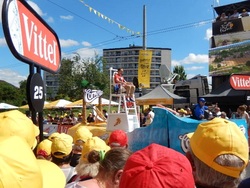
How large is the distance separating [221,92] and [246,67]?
14.9 feet

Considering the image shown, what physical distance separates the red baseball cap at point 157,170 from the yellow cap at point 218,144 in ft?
1.69

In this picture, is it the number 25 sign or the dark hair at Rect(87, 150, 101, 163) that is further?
the number 25 sign

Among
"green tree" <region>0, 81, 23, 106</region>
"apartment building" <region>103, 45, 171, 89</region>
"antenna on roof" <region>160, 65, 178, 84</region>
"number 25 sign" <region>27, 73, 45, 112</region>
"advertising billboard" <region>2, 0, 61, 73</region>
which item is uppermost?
"apartment building" <region>103, 45, 171, 89</region>

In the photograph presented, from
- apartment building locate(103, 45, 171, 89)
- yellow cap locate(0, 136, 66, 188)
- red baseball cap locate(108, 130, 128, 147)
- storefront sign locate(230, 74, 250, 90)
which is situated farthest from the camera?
apartment building locate(103, 45, 171, 89)

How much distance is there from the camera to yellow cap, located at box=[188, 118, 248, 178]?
1.90 meters

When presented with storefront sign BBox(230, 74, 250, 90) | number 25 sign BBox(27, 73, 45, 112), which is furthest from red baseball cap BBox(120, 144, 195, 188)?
storefront sign BBox(230, 74, 250, 90)

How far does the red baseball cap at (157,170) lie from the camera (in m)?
1.33

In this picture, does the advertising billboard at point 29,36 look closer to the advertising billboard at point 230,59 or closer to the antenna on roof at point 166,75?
the advertising billboard at point 230,59

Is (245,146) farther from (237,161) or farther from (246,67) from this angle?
(246,67)

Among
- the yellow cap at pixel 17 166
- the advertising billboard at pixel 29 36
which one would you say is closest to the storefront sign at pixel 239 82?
the advertising billboard at pixel 29 36

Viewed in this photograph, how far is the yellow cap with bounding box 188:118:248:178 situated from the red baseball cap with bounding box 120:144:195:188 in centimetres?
52

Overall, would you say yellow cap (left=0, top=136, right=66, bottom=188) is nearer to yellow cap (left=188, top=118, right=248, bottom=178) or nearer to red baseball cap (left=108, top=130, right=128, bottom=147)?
yellow cap (left=188, top=118, right=248, bottom=178)

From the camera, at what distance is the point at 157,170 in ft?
4.44

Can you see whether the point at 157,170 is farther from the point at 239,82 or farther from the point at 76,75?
the point at 76,75
